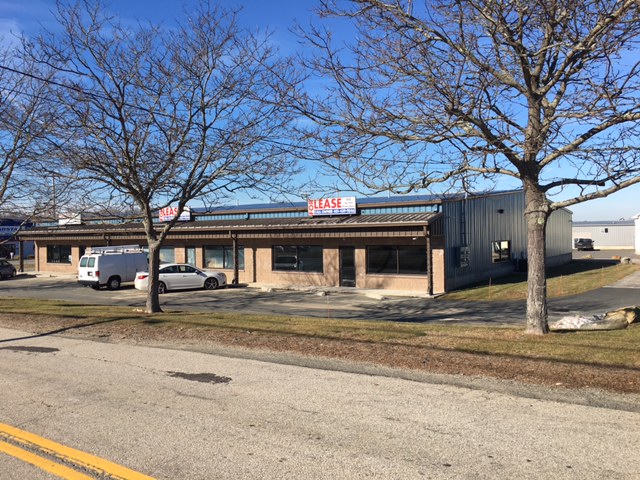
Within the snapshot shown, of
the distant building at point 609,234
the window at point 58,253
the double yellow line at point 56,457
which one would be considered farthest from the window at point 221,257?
the distant building at point 609,234

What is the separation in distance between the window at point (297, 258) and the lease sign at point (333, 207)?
194 centimetres

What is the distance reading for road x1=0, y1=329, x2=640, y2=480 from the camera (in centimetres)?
418

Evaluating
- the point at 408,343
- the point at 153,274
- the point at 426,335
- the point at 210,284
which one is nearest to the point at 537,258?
the point at 426,335

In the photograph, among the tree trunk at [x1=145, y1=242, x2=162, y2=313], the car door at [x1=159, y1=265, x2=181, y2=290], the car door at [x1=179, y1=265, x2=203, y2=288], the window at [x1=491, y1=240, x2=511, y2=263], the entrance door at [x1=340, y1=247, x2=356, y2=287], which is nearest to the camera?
the tree trunk at [x1=145, y1=242, x2=162, y2=313]

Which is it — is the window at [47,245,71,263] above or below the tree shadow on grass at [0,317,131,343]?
above

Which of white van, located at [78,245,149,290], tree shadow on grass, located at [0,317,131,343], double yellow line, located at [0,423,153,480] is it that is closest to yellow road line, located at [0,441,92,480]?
double yellow line, located at [0,423,153,480]

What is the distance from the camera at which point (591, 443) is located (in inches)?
178

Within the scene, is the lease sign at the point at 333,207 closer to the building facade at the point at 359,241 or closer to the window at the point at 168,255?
the building facade at the point at 359,241

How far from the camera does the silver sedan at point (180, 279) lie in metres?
27.1

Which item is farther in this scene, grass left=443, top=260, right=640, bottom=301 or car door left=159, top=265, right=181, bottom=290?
car door left=159, top=265, right=181, bottom=290

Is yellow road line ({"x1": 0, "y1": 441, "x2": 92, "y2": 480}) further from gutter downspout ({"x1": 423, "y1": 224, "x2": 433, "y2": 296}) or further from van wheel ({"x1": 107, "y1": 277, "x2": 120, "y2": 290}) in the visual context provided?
van wheel ({"x1": 107, "y1": 277, "x2": 120, "y2": 290})

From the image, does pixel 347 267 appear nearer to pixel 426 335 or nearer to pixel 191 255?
pixel 191 255

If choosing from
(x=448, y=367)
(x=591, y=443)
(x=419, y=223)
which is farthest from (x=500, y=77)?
(x=419, y=223)

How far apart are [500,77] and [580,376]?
465 centimetres
